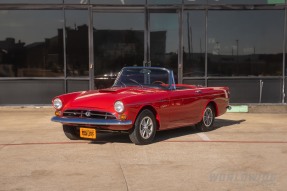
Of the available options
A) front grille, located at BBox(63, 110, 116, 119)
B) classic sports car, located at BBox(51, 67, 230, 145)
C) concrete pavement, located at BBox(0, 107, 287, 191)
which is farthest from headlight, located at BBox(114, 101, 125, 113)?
concrete pavement, located at BBox(0, 107, 287, 191)

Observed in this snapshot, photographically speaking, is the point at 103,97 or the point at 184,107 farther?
the point at 184,107

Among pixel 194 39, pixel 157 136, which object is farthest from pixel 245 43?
pixel 157 136

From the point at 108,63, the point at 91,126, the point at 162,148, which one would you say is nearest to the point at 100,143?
the point at 91,126

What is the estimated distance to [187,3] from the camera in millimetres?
14742

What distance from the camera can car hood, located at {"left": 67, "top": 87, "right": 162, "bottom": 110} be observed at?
27.7 feet

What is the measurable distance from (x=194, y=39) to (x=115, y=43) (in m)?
2.43

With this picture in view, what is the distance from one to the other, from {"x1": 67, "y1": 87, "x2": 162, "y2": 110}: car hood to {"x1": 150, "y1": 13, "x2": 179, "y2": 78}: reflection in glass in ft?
18.4

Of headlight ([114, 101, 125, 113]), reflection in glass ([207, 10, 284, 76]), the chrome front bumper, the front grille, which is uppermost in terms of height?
reflection in glass ([207, 10, 284, 76])

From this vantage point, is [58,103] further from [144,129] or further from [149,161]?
[149,161]

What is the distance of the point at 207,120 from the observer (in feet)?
34.6

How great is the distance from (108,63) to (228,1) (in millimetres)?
4159

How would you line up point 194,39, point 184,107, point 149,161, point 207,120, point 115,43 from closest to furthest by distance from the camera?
point 149,161 < point 184,107 < point 207,120 < point 115,43 < point 194,39

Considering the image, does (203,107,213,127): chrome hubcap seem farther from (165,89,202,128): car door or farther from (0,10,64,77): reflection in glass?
(0,10,64,77): reflection in glass

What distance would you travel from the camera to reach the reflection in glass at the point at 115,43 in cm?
1454
